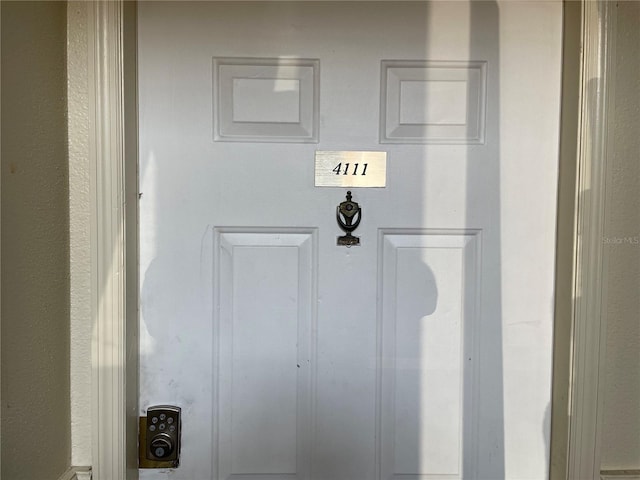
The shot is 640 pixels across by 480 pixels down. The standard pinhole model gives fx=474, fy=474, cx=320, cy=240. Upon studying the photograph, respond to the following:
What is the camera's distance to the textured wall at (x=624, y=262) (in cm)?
99

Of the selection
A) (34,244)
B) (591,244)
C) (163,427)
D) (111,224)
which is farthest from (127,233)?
(591,244)

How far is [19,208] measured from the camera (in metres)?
0.86

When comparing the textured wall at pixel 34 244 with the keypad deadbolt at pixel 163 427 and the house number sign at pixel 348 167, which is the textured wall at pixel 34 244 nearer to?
the keypad deadbolt at pixel 163 427

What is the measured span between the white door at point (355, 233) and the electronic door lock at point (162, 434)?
0.02m

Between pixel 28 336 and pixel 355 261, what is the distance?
2.23 ft

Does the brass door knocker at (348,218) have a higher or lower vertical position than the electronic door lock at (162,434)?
higher

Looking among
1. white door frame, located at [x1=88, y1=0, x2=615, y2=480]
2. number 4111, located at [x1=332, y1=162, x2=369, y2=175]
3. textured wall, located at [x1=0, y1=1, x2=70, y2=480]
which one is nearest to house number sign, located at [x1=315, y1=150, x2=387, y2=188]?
number 4111, located at [x1=332, y1=162, x2=369, y2=175]

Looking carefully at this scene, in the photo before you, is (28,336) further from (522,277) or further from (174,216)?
(522,277)

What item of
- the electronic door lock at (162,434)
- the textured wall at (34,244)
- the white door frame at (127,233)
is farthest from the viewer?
the electronic door lock at (162,434)

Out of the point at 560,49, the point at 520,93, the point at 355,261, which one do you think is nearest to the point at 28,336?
the point at 355,261

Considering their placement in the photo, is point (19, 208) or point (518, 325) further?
point (518, 325)

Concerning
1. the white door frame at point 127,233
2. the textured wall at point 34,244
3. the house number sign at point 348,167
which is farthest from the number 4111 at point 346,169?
the textured wall at point 34,244

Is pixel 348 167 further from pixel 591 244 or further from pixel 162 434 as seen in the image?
pixel 162 434

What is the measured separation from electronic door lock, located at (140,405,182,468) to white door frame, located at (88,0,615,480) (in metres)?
0.06
